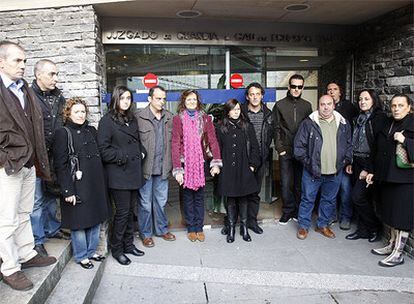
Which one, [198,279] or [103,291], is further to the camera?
[198,279]

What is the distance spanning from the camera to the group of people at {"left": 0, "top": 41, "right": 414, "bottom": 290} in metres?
2.96

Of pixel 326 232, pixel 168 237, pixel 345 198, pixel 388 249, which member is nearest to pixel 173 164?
pixel 168 237

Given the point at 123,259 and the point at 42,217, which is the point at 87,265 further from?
the point at 42,217

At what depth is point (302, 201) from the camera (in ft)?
15.4

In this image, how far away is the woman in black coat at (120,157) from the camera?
12.3ft

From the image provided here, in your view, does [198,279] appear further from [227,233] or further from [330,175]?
[330,175]

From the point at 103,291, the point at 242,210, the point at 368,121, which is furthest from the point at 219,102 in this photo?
the point at 103,291

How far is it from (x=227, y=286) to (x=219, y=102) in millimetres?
2474

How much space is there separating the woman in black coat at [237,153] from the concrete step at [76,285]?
1.72 m

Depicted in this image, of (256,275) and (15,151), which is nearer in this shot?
(15,151)

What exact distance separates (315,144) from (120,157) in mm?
2277

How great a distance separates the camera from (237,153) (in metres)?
4.46

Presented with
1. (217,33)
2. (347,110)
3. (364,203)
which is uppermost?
(217,33)

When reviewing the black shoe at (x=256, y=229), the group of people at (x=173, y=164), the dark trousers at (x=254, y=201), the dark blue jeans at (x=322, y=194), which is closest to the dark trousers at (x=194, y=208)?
the group of people at (x=173, y=164)
